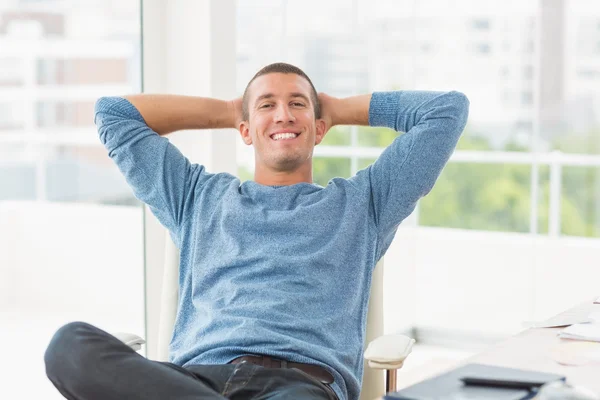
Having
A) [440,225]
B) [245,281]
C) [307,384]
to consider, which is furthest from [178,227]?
[440,225]

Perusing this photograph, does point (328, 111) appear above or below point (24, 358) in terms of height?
above

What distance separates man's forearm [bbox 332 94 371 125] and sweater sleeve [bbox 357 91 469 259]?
0.13 m

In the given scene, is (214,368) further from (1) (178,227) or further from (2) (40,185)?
(2) (40,185)

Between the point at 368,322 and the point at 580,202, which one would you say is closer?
the point at 368,322

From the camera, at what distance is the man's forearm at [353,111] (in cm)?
243

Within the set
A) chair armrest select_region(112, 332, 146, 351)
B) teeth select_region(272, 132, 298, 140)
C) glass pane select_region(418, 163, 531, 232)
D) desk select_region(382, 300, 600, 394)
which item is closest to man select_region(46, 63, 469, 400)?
teeth select_region(272, 132, 298, 140)

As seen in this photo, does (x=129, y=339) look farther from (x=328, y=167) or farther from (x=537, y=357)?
(x=328, y=167)

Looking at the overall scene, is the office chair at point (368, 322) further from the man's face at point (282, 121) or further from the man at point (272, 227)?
the man's face at point (282, 121)

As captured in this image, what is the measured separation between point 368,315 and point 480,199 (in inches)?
103

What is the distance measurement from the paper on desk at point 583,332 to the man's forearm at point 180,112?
1.09m

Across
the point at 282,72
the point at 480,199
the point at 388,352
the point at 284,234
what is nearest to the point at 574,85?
the point at 480,199

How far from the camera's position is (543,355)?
1.64m

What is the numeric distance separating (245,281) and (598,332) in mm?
804

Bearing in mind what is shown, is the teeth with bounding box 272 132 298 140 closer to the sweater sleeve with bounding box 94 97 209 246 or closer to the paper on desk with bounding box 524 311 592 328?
Answer: the sweater sleeve with bounding box 94 97 209 246
